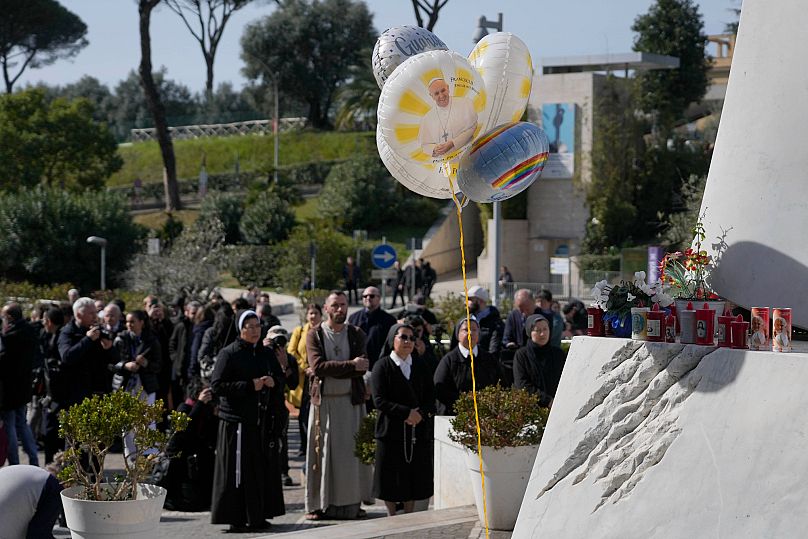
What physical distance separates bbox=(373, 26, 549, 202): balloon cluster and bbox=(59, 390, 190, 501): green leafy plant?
7.81 feet

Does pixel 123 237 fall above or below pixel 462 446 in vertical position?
above

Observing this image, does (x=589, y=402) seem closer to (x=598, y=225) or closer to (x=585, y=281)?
(x=585, y=281)

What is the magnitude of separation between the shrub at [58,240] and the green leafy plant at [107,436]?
3086 cm

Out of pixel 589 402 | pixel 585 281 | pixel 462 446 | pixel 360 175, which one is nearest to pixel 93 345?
pixel 462 446

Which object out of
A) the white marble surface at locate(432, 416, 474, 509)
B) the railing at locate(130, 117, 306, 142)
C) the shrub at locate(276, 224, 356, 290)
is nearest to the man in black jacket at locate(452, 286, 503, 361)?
the white marble surface at locate(432, 416, 474, 509)

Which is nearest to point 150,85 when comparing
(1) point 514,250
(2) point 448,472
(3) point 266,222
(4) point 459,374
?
(3) point 266,222

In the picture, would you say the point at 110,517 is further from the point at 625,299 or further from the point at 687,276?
the point at 687,276

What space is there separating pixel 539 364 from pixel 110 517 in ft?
13.7

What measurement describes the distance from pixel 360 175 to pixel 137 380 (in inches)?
1336

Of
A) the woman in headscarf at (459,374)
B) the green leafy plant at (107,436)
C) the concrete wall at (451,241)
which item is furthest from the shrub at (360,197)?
the green leafy plant at (107,436)

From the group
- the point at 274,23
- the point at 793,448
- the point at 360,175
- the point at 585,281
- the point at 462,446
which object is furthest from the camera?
the point at 274,23

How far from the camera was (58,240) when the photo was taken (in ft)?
123

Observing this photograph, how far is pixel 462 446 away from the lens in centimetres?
884

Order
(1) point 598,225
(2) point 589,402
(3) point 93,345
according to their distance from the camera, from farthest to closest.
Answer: (1) point 598,225 < (3) point 93,345 < (2) point 589,402
